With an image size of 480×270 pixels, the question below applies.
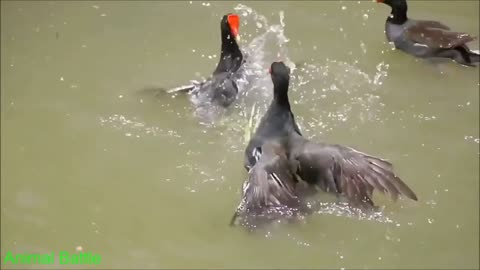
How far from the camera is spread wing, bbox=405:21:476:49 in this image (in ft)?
13.6

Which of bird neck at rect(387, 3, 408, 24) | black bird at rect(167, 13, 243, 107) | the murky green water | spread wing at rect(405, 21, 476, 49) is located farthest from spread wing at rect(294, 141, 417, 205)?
bird neck at rect(387, 3, 408, 24)

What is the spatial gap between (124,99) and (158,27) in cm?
80

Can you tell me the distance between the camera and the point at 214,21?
15.3ft

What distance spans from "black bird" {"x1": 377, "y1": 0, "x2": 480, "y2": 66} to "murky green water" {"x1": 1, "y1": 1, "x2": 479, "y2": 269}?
0.28ft

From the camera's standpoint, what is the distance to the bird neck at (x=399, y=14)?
4.34 m

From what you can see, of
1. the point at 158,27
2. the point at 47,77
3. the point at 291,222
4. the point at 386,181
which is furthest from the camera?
the point at 158,27

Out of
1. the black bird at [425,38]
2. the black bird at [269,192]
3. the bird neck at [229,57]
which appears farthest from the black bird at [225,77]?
the black bird at [425,38]

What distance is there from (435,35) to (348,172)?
1.57m

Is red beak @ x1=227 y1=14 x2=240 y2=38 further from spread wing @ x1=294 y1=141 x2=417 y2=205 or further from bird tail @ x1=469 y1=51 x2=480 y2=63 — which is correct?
bird tail @ x1=469 y1=51 x2=480 y2=63

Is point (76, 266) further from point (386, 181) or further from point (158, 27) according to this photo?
point (158, 27)

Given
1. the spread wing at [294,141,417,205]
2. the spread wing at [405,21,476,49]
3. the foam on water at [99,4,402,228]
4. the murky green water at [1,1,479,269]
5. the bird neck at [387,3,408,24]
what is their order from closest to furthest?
1. the spread wing at [294,141,417,205]
2. the murky green water at [1,1,479,269]
3. the foam on water at [99,4,402,228]
4. the spread wing at [405,21,476,49]
5. the bird neck at [387,3,408,24]

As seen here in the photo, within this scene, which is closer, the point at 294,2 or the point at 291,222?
the point at 291,222

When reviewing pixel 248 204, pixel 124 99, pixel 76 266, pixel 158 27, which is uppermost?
pixel 158 27

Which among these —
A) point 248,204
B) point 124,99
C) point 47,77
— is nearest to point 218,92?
point 124,99
